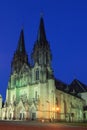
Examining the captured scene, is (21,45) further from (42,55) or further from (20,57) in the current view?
(42,55)

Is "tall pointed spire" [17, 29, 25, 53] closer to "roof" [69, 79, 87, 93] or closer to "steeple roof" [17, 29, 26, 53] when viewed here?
"steeple roof" [17, 29, 26, 53]

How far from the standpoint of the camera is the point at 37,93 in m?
66.8

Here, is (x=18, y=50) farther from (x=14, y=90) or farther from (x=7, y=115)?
(x=7, y=115)

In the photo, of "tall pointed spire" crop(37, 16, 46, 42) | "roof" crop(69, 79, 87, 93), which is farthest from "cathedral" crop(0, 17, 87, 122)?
"roof" crop(69, 79, 87, 93)

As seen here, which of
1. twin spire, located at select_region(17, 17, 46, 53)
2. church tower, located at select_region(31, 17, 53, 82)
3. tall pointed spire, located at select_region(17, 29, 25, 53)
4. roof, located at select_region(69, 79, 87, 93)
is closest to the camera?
church tower, located at select_region(31, 17, 53, 82)

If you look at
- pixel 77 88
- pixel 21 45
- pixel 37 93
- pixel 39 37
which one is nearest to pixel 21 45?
pixel 21 45

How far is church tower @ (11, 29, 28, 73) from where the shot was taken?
78.4m

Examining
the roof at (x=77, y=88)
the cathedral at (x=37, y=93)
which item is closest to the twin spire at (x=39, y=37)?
the cathedral at (x=37, y=93)

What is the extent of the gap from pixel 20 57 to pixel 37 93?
18437 millimetres

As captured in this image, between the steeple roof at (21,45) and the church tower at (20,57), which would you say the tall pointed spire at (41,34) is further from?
the church tower at (20,57)

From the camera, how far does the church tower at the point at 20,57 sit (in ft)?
257

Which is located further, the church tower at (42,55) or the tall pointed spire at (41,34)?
the tall pointed spire at (41,34)

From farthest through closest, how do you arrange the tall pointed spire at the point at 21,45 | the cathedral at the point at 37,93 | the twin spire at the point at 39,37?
the tall pointed spire at the point at 21,45, the twin spire at the point at 39,37, the cathedral at the point at 37,93

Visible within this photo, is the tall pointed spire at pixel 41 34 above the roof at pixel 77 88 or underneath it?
above
